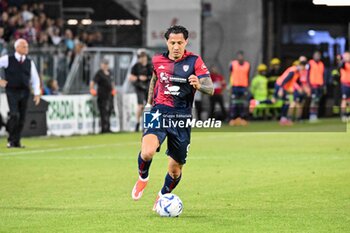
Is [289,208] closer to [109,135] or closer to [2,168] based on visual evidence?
[2,168]

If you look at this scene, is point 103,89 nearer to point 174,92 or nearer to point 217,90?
point 217,90

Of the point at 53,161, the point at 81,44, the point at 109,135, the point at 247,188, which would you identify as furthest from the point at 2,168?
the point at 81,44

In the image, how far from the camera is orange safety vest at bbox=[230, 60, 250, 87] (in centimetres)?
3672

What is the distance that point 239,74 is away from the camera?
3694cm

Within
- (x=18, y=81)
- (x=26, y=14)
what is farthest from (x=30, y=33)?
(x=18, y=81)

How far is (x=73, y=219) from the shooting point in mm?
12195

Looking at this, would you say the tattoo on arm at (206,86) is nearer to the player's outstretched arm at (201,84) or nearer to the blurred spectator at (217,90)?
the player's outstretched arm at (201,84)

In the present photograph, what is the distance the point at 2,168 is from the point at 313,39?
2759cm

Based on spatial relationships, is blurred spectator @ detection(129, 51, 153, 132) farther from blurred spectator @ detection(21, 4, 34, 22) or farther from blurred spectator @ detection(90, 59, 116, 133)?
blurred spectator @ detection(21, 4, 34, 22)

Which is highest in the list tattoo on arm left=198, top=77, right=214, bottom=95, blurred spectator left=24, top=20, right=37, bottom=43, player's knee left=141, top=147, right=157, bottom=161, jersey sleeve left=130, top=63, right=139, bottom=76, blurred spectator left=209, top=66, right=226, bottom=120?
tattoo on arm left=198, top=77, right=214, bottom=95

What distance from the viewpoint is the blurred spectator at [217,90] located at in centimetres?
3900

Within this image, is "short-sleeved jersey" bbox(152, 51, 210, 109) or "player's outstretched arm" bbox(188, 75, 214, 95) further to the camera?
"short-sleeved jersey" bbox(152, 51, 210, 109)

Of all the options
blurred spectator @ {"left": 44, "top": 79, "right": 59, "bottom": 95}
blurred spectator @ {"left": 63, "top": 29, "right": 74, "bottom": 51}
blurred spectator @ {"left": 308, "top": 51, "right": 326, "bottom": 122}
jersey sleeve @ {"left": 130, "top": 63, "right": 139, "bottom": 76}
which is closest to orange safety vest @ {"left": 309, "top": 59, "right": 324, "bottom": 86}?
blurred spectator @ {"left": 308, "top": 51, "right": 326, "bottom": 122}

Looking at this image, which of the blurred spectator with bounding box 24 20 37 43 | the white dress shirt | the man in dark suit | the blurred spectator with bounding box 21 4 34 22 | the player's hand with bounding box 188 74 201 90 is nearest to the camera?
the player's hand with bounding box 188 74 201 90
